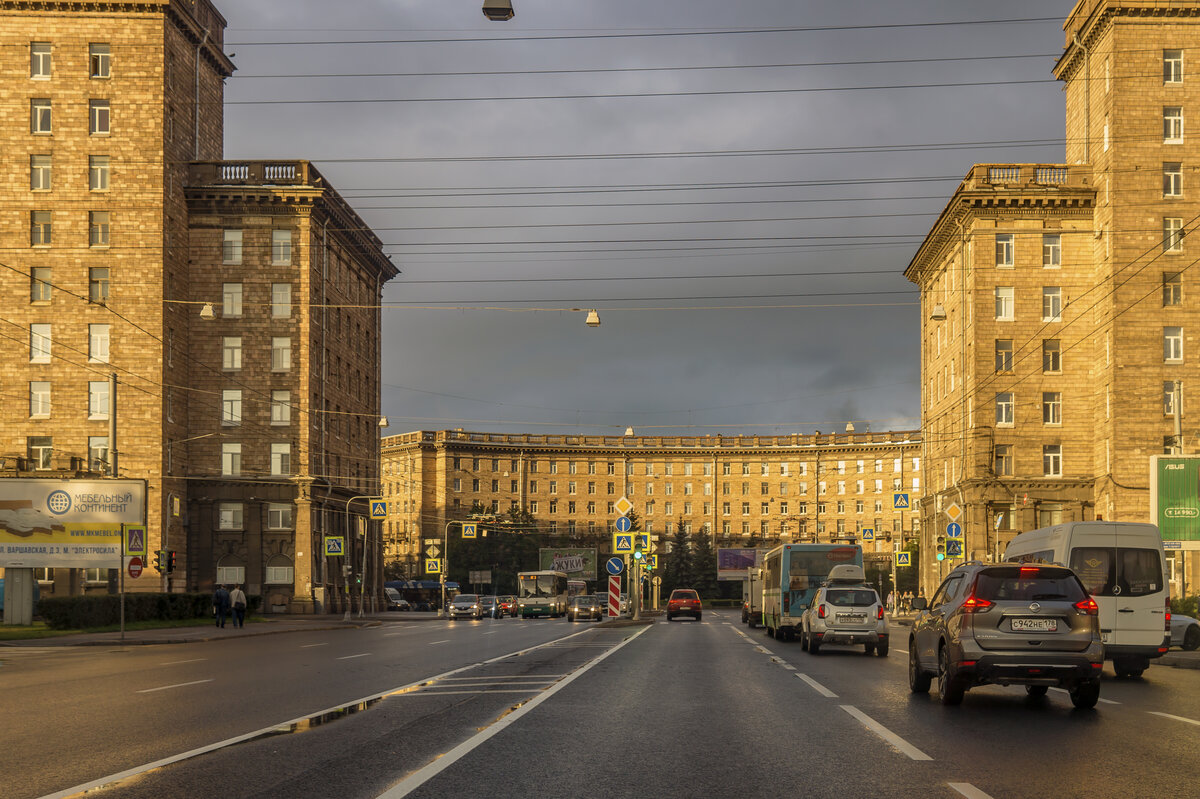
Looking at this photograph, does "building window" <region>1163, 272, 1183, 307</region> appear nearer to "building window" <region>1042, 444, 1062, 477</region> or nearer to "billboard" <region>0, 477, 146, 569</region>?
"building window" <region>1042, 444, 1062, 477</region>

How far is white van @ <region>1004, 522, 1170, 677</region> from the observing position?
22234 millimetres

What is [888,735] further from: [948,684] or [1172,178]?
[1172,178]

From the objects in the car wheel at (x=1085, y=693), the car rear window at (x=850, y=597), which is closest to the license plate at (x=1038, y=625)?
the car wheel at (x=1085, y=693)

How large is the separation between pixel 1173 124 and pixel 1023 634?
164 ft

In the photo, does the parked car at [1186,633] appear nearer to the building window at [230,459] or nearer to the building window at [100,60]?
the building window at [230,459]

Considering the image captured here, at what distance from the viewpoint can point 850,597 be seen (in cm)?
2748

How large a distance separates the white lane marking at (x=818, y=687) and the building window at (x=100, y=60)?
176 feet

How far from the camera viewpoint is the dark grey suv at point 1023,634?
14445mm

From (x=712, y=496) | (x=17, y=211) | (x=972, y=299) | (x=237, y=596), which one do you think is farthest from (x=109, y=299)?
(x=712, y=496)

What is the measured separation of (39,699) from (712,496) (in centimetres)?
13128

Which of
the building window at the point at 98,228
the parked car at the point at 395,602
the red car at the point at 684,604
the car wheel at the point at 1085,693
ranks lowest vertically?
the parked car at the point at 395,602

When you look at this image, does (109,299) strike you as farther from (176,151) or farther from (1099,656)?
(1099,656)

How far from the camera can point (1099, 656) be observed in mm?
14531

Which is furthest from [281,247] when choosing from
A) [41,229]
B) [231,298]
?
[41,229]
